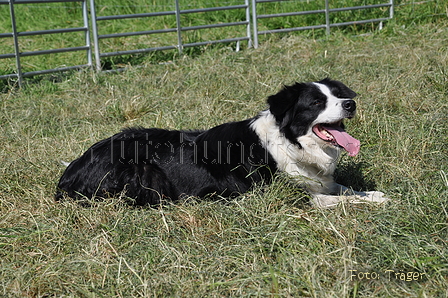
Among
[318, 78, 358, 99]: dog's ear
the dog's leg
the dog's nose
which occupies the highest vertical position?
[318, 78, 358, 99]: dog's ear

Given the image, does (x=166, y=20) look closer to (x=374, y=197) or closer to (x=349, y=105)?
(x=349, y=105)

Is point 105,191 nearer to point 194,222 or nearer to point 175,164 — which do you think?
point 175,164

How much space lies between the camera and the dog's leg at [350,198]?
3639 millimetres

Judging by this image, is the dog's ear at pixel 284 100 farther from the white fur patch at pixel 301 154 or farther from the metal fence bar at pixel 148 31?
the metal fence bar at pixel 148 31

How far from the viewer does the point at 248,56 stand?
330 inches

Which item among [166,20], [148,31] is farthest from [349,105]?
[166,20]

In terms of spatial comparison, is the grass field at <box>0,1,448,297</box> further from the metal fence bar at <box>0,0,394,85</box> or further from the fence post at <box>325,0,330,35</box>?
the fence post at <box>325,0,330,35</box>

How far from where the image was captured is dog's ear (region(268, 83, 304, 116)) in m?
3.77

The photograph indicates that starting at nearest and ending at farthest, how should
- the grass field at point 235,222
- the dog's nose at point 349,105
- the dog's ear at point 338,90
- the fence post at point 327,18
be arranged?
the grass field at point 235,222, the dog's nose at point 349,105, the dog's ear at point 338,90, the fence post at point 327,18

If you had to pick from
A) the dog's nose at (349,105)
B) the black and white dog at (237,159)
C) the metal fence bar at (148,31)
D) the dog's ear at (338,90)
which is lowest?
the black and white dog at (237,159)

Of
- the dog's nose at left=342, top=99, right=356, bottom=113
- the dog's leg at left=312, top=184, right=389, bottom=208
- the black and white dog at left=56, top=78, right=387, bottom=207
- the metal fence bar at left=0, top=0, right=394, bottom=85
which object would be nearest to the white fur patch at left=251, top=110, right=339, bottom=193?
the black and white dog at left=56, top=78, right=387, bottom=207

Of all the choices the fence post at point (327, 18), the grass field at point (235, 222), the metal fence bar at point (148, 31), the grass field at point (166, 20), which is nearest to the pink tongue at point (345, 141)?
the grass field at point (235, 222)

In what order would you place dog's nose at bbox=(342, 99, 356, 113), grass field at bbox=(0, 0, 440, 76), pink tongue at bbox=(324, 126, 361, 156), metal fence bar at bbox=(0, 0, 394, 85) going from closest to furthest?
dog's nose at bbox=(342, 99, 356, 113)
pink tongue at bbox=(324, 126, 361, 156)
metal fence bar at bbox=(0, 0, 394, 85)
grass field at bbox=(0, 0, 440, 76)

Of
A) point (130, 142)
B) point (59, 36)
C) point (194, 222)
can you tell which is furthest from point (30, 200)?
point (59, 36)
